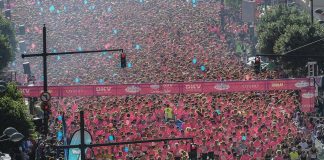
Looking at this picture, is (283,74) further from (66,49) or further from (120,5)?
(120,5)

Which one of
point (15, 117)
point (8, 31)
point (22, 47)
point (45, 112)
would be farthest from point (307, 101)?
point (22, 47)

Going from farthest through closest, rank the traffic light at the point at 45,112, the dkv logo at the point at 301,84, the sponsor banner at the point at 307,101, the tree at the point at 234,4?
the tree at the point at 234,4, the dkv logo at the point at 301,84, the sponsor banner at the point at 307,101, the traffic light at the point at 45,112

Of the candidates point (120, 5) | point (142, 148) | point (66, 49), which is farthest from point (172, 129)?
point (120, 5)

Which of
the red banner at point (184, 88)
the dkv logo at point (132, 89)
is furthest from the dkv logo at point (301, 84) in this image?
the dkv logo at point (132, 89)

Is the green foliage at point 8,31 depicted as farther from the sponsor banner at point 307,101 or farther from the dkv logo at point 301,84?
the sponsor banner at point 307,101

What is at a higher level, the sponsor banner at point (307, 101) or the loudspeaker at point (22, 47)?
the loudspeaker at point (22, 47)

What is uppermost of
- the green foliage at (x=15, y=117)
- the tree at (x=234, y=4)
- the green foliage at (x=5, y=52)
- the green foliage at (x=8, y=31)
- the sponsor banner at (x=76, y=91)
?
the tree at (x=234, y=4)

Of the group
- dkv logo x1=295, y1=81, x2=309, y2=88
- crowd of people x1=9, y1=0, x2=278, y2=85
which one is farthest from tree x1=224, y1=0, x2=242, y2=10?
dkv logo x1=295, y1=81, x2=309, y2=88
